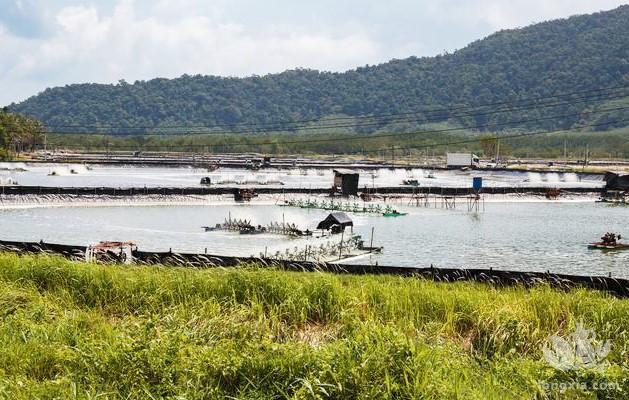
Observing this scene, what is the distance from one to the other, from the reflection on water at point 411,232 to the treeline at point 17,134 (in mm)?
67459

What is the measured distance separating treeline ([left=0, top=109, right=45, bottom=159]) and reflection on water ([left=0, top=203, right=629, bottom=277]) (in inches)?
2656

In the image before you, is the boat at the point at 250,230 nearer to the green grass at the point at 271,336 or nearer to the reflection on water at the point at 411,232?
the reflection on water at the point at 411,232

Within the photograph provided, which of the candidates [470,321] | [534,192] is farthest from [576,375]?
[534,192]

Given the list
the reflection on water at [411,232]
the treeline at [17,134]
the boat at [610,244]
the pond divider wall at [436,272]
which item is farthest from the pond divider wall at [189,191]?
the treeline at [17,134]

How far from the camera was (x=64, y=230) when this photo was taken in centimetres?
4466

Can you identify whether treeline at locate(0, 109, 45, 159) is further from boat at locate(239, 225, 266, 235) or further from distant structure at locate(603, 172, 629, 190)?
distant structure at locate(603, 172, 629, 190)

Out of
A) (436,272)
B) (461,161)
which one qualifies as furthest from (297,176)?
(436,272)

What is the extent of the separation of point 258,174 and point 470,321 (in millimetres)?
104238

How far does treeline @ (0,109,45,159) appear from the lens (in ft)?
379

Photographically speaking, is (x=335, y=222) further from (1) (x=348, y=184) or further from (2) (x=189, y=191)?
(1) (x=348, y=184)

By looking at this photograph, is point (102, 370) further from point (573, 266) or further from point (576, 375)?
point (573, 266)

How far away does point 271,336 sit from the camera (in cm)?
1106

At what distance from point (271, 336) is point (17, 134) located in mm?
136193

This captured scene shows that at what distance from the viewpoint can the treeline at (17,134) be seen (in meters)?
116
